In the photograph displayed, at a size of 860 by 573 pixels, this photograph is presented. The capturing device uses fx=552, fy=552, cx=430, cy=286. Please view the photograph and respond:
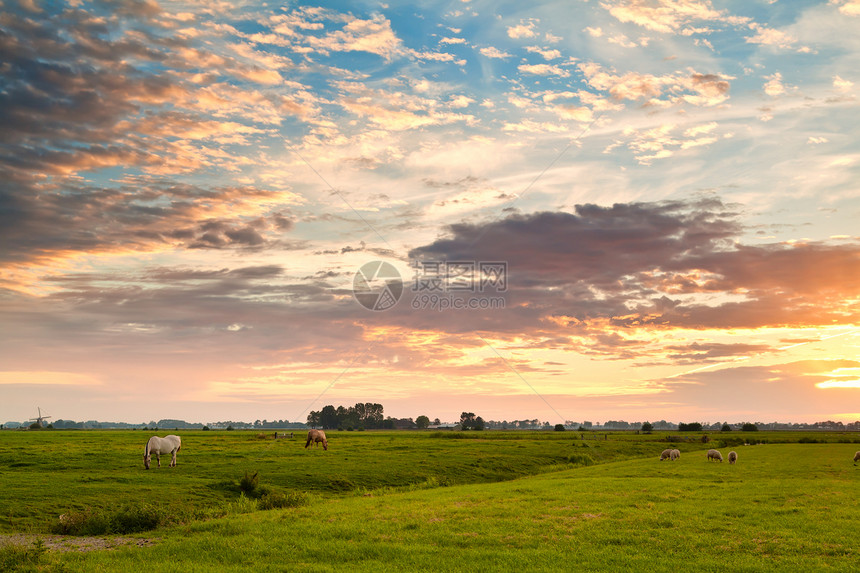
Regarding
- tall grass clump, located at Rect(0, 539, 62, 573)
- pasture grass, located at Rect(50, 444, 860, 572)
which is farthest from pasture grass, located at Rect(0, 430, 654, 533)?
tall grass clump, located at Rect(0, 539, 62, 573)

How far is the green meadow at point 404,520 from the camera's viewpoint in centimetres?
1827

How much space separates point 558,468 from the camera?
220 feet

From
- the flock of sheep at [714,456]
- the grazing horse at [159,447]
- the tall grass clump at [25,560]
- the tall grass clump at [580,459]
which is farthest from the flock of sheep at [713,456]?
the tall grass clump at [25,560]

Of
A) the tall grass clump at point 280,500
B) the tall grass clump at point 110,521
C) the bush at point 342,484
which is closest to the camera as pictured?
the tall grass clump at point 110,521

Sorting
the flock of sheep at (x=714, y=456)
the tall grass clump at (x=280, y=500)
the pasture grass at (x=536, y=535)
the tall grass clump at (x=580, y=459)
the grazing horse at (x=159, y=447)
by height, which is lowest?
the tall grass clump at (x=580, y=459)

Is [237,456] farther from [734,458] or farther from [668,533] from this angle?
[734,458]

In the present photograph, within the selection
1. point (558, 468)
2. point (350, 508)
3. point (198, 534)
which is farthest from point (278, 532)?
point (558, 468)

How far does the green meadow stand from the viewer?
18.3m

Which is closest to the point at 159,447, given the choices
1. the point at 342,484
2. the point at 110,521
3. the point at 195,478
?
the point at 195,478

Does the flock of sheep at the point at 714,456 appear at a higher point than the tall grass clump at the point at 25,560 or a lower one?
lower

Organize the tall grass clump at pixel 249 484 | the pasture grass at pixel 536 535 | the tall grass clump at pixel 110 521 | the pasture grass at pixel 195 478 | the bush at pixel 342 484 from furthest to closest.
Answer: the bush at pixel 342 484 < the tall grass clump at pixel 249 484 < the pasture grass at pixel 195 478 < the tall grass clump at pixel 110 521 < the pasture grass at pixel 536 535

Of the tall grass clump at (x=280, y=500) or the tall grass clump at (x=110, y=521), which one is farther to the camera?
the tall grass clump at (x=280, y=500)

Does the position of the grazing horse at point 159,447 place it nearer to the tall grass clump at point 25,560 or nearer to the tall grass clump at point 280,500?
the tall grass clump at point 280,500

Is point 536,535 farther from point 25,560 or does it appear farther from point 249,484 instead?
point 249,484
